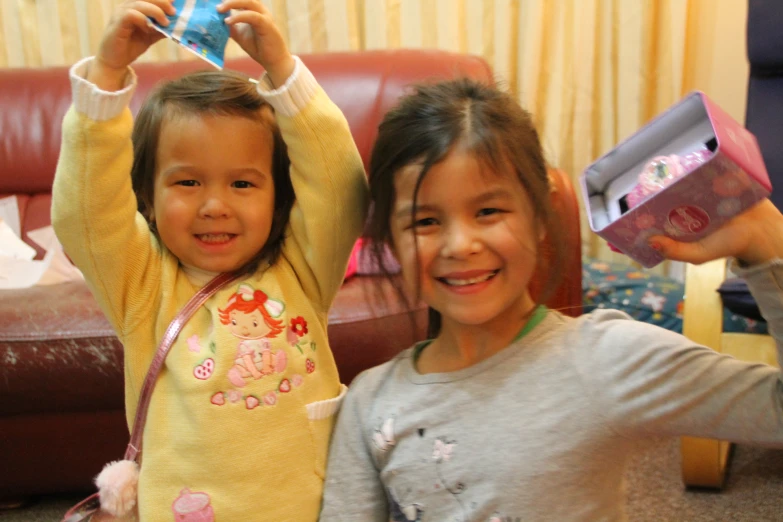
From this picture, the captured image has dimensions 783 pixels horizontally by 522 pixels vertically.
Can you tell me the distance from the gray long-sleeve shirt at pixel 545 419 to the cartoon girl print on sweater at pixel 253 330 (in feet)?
0.42

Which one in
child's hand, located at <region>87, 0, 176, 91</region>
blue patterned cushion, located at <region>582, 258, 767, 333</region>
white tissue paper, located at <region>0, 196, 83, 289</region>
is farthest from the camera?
blue patterned cushion, located at <region>582, 258, 767, 333</region>

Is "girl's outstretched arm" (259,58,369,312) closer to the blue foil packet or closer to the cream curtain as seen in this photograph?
the blue foil packet

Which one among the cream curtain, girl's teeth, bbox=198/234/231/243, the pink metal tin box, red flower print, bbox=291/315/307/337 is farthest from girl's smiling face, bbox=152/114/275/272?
the cream curtain

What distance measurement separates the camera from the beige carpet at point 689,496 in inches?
56.7

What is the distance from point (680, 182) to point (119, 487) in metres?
0.71

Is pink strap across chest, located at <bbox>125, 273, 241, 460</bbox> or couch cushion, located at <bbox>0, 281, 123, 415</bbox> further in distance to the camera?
couch cushion, located at <bbox>0, 281, 123, 415</bbox>

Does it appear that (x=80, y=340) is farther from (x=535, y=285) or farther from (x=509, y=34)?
(x=509, y=34)

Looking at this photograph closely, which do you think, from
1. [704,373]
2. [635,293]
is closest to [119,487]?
[704,373]

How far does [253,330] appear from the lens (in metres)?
0.88

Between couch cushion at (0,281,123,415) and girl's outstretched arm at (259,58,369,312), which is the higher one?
girl's outstretched arm at (259,58,369,312)

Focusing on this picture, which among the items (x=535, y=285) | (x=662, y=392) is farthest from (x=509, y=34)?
(x=662, y=392)

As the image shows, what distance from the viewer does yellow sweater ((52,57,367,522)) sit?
2.72 feet

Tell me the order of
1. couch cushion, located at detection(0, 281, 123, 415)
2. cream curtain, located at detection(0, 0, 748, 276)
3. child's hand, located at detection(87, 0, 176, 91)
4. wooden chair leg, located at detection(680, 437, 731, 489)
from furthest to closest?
cream curtain, located at detection(0, 0, 748, 276) → wooden chair leg, located at detection(680, 437, 731, 489) → couch cushion, located at detection(0, 281, 123, 415) → child's hand, located at detection(87, 0, 176, 91)

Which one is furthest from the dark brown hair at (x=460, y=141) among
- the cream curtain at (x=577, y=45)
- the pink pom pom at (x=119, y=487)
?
the cream curtain at (x=577, y=45)
